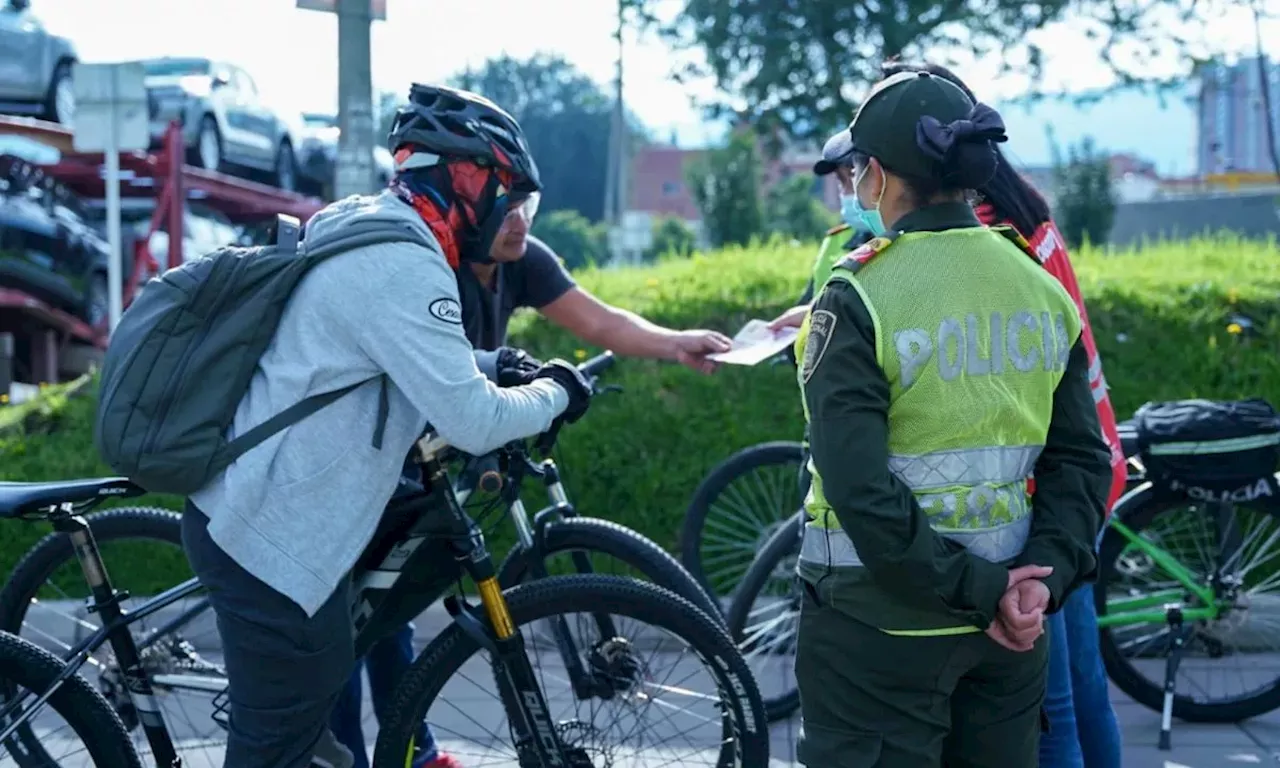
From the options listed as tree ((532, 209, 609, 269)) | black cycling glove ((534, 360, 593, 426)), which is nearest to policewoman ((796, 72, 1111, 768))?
black cycling glove ((534, 360, 593, 426))

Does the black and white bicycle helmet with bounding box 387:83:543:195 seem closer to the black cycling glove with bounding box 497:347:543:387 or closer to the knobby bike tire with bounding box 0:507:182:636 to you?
the black cycling glove with bounding box 497:347:543:387

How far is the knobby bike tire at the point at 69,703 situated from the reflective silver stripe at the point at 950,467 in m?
1.97

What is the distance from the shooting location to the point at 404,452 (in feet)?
9.94

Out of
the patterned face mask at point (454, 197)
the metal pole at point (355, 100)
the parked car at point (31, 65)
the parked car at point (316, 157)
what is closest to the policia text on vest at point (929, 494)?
the patterned face mask at point (454, 197)

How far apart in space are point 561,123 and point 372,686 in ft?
212

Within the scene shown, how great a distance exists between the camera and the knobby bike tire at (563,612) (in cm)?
336

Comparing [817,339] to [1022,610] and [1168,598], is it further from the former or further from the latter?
[1168,598]

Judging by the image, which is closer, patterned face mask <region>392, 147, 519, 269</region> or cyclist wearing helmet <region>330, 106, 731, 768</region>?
patterned face mask <region>392, 147, 519, 269</region>

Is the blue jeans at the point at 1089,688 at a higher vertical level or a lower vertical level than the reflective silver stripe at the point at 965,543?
lower

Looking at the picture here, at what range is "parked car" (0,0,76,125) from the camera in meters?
13.9

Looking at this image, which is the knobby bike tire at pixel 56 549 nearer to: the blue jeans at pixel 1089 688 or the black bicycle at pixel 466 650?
the black bicycle at pixel 466 650

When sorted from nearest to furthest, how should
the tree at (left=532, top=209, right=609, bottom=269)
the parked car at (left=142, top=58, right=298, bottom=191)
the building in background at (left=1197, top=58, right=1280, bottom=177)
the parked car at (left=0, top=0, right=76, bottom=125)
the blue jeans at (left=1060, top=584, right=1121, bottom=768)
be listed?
the blue jeans at (left=1060, top=584, right=1121, bottom=768), the parked car at (left=0, top=0, right=76, bottom=125), the parked car at (left=142, top=58, right=298, bottom=191), the building in background at (left=1197, top=58, right=1280, bottom=177), the tree at (left=532, top=209, right=609, bottom=269)

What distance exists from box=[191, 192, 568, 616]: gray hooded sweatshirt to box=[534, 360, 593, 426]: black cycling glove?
1.16 ft

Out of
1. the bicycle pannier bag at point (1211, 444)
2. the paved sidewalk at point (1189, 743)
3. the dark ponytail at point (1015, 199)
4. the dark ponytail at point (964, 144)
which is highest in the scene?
the dark ponytail at point (964, 144)
